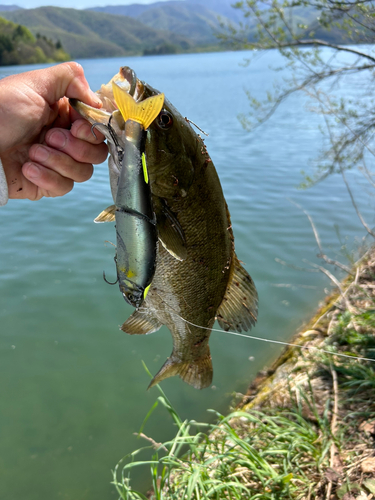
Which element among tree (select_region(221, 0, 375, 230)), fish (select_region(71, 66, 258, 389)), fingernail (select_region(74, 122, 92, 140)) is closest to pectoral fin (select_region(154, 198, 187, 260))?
fish (select_region(71, 66, 258, 389))

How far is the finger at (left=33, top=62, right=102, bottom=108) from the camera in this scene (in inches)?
73.2

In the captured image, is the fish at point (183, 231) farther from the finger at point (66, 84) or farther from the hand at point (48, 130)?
the hand at point (48, 130)

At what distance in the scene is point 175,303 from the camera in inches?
77.6

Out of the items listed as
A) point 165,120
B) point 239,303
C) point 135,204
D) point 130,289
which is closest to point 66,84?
point 165,120

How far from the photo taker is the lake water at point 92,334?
415 centimetres

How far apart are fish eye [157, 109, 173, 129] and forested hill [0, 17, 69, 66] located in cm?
6720

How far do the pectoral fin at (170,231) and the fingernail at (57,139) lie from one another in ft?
2.69

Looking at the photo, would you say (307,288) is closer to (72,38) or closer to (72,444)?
(72,444)

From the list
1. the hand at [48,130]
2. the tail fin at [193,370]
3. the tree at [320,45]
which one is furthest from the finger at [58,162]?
the tree at [320,45]

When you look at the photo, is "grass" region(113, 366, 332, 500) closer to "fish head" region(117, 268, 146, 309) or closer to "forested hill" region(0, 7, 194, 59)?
"fish head" region(117, 268, 146, 309)

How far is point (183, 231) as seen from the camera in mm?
1664

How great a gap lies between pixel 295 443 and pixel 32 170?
286 centimetres

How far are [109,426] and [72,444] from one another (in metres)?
0.46

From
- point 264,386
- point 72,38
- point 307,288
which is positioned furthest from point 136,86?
point 72,38
